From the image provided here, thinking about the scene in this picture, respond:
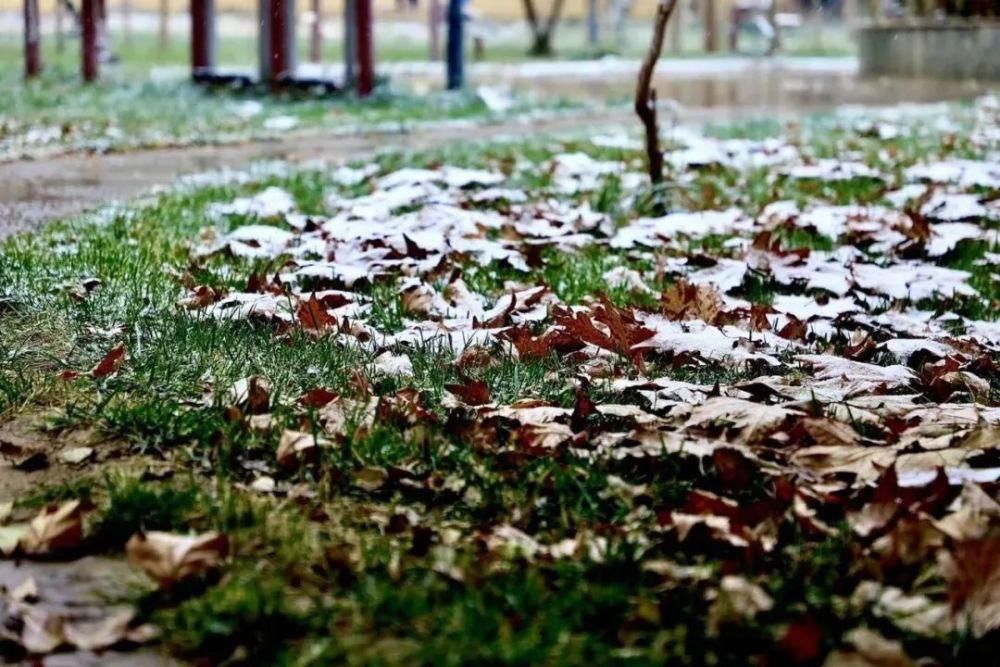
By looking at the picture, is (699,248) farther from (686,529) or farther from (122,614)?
(122,614)

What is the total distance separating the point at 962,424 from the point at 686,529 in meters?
0.82

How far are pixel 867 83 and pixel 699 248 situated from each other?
11.9m

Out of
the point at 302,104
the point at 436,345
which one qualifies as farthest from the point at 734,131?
the point at 436,345

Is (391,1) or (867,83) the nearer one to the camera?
(867,83)

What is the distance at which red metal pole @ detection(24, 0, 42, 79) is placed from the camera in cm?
1410

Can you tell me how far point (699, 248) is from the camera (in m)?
4.84

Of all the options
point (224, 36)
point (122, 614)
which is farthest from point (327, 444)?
point (224, 36)

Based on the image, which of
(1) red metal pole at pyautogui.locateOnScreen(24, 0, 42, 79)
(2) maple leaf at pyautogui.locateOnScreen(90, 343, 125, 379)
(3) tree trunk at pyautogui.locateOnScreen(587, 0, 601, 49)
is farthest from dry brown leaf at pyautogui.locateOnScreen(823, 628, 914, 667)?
(3) tree trunk at pyautogui.locateOnScreen(587, 0, 601, 49)

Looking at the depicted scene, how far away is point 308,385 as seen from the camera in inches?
113

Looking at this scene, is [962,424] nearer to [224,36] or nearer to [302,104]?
[302,104]

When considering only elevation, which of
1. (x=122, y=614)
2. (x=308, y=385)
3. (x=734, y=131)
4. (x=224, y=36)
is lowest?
(x=122, y=614)

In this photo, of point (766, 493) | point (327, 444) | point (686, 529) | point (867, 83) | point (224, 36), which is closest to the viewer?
point (686, 529)

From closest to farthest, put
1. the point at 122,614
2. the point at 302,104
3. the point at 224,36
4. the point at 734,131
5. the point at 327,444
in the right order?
the point at 122,614 < the point at 327,444 < the point at 734,131 < the point at 302,104 < the point at 224,36

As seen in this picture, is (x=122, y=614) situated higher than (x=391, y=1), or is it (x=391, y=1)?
(x=391, y=1)
